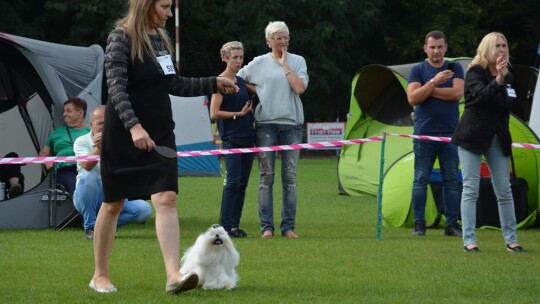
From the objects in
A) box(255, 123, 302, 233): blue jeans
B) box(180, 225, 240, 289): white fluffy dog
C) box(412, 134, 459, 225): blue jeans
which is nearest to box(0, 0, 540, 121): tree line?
box(255, 123, 302, 233): blue jeans

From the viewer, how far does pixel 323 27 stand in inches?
1335

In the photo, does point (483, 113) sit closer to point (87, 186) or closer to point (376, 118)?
point (87, 186)

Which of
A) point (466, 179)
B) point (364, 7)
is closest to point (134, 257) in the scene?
point (466, 179)

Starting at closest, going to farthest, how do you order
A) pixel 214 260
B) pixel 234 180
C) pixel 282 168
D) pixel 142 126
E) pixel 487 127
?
pixel 142 126
pixel 214 260
pixel 487 127
pixel 282 168
pixel 234 180

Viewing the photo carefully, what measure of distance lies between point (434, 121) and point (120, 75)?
4.05 metres

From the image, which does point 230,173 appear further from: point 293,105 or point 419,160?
point 419,160

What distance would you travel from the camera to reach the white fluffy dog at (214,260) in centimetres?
570

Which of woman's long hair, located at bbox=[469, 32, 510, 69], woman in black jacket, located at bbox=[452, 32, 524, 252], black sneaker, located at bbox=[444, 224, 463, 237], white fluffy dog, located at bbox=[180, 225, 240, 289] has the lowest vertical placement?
black sneaker, located at bbox=[444, 224, 463, 237]

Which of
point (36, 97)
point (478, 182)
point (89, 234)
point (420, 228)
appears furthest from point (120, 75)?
point (36, 97)

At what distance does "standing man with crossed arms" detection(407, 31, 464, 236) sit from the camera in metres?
8.77

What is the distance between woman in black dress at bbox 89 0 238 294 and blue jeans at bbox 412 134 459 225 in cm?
372

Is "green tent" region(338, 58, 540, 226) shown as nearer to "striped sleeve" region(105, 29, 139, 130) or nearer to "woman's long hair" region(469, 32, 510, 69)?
"woman's long hair" region(469, 32, 510, 69)

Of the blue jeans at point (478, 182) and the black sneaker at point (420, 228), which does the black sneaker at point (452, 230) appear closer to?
the black sneaker at point (420, 228)

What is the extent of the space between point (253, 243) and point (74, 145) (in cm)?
184
